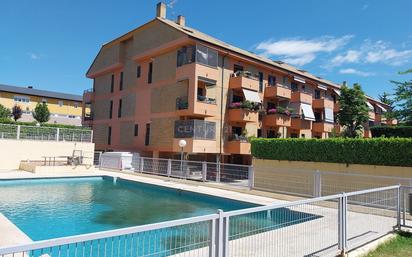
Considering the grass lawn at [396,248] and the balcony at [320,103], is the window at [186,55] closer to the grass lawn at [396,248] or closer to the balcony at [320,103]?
the balcony at [320,103]

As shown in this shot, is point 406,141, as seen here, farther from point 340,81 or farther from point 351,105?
point 340,81

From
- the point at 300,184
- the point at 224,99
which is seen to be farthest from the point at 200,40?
the point at 300,184

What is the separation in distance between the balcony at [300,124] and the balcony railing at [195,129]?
11432mm

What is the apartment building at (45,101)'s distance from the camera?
197 feet

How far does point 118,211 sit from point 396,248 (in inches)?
418

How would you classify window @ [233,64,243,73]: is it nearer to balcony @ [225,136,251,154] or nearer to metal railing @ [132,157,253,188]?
balcony @ [225,136,251,154]

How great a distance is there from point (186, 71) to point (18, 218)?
18168 mm

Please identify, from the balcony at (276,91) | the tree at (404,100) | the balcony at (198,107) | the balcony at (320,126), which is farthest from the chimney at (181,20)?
the tree at (404,100)

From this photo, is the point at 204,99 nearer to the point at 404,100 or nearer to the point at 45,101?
the point at 404,100

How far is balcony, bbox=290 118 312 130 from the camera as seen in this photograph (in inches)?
1383

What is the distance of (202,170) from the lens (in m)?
21.5

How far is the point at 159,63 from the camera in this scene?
31781 mm

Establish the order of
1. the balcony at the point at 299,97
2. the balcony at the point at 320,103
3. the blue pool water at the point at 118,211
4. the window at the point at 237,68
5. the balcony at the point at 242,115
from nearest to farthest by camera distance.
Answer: the blue pool water at the point at 118,211 → the balcony at the point at 242,115 → the window at the point at 237,68 → the balcony at the point at 299,97 → the balcony at the point at 320,103

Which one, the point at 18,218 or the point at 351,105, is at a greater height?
the point at 351,105
